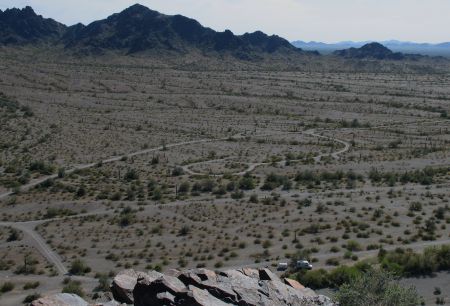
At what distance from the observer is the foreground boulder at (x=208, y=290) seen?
1669cm

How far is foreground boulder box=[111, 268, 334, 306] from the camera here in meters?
16.7

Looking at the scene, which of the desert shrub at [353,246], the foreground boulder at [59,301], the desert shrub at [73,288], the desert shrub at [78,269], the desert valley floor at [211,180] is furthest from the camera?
the desert valley floor at [211,180]

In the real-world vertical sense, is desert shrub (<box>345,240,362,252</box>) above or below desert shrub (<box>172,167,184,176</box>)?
above

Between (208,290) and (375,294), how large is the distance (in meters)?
6.37

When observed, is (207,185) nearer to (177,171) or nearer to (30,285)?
(177,171)

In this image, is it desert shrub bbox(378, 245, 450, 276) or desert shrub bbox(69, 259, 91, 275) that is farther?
desert shrub bbox(69, 259, 91, 275)

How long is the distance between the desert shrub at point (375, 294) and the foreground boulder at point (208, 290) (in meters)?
0.87

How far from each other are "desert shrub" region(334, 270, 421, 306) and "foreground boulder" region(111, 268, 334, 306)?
2.86 feet

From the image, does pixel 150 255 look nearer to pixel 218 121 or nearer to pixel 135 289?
pixel 135 289

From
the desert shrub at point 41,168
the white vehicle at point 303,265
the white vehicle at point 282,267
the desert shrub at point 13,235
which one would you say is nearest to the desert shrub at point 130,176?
the desert shrub at point 41,168

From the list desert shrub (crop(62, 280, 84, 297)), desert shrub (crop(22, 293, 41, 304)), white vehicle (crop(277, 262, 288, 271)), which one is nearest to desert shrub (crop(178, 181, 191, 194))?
white vehicle (crop(277, 262, 288, 271))

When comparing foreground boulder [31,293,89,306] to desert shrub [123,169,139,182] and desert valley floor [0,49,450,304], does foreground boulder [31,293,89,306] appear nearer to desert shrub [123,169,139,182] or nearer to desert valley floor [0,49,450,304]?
desert valley floor [0,49,450,304]

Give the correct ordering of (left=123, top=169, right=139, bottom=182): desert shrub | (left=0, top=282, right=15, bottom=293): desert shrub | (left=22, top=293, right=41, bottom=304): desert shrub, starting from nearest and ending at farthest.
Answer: (left=22, top=293, right=41, bottom=304): desert shrub < (left=0, top=282, right=15, bottom=293): desert shrub < (left=123, top=169, right=139, bottom=182): desert shrub

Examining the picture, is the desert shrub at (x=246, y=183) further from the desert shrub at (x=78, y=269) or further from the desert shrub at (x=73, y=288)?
the desert shrub at (x=73, y=288)
